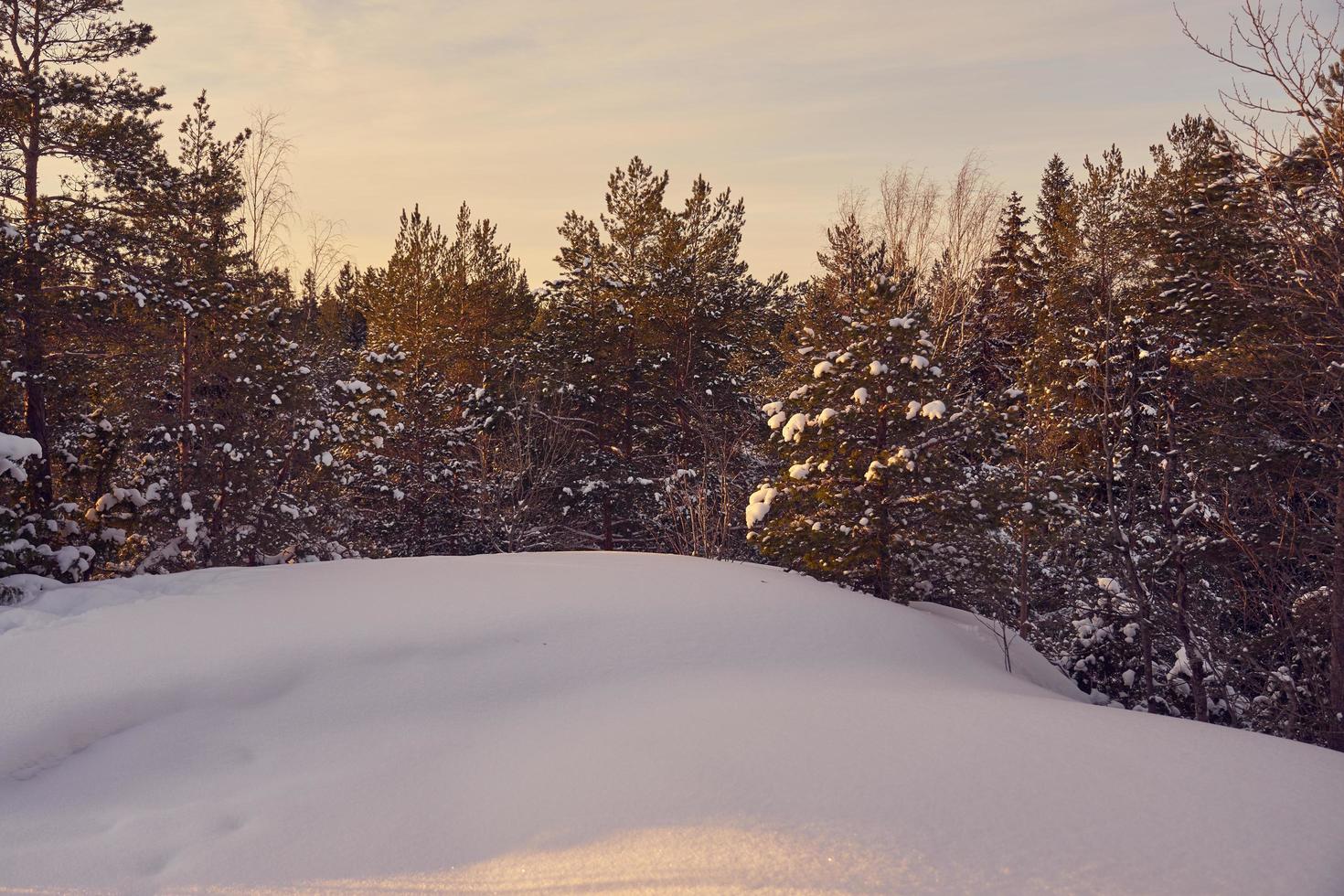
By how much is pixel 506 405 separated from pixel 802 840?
1683 cm

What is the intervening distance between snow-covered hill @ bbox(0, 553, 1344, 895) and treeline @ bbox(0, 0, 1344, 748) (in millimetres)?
4548

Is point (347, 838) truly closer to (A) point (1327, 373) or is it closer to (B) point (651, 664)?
(B) point (651, 664)

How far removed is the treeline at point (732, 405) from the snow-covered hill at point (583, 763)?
4.55 metres

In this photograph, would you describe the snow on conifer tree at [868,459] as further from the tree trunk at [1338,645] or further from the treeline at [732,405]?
the tree trunk at [1338,645]

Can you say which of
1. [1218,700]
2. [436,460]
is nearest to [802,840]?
[1218,700]

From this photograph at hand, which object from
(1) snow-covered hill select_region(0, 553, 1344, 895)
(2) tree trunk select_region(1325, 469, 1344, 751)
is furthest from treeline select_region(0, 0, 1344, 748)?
(1) snow-covered hill select_region(0, 553, 1344, 895)

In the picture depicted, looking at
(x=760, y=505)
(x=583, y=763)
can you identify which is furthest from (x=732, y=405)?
(x=583, y=763)

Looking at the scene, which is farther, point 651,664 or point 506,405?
point 506,405

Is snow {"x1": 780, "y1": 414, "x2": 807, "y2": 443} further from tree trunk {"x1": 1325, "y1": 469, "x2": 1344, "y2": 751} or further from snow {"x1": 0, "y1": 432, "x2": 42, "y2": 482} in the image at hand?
snow {"x1": 0, "y1": 432, "x2": 42, "y2": 482}

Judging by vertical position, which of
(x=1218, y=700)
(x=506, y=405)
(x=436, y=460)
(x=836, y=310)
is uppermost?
(x=836, y=310)

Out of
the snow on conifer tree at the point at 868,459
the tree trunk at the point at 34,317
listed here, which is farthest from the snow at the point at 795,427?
the tree trunk at the point at 34,317

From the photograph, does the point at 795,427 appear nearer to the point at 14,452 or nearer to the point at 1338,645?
the point at 1338,645

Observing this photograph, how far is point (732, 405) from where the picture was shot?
19.4 metres

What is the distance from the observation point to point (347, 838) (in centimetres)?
351
